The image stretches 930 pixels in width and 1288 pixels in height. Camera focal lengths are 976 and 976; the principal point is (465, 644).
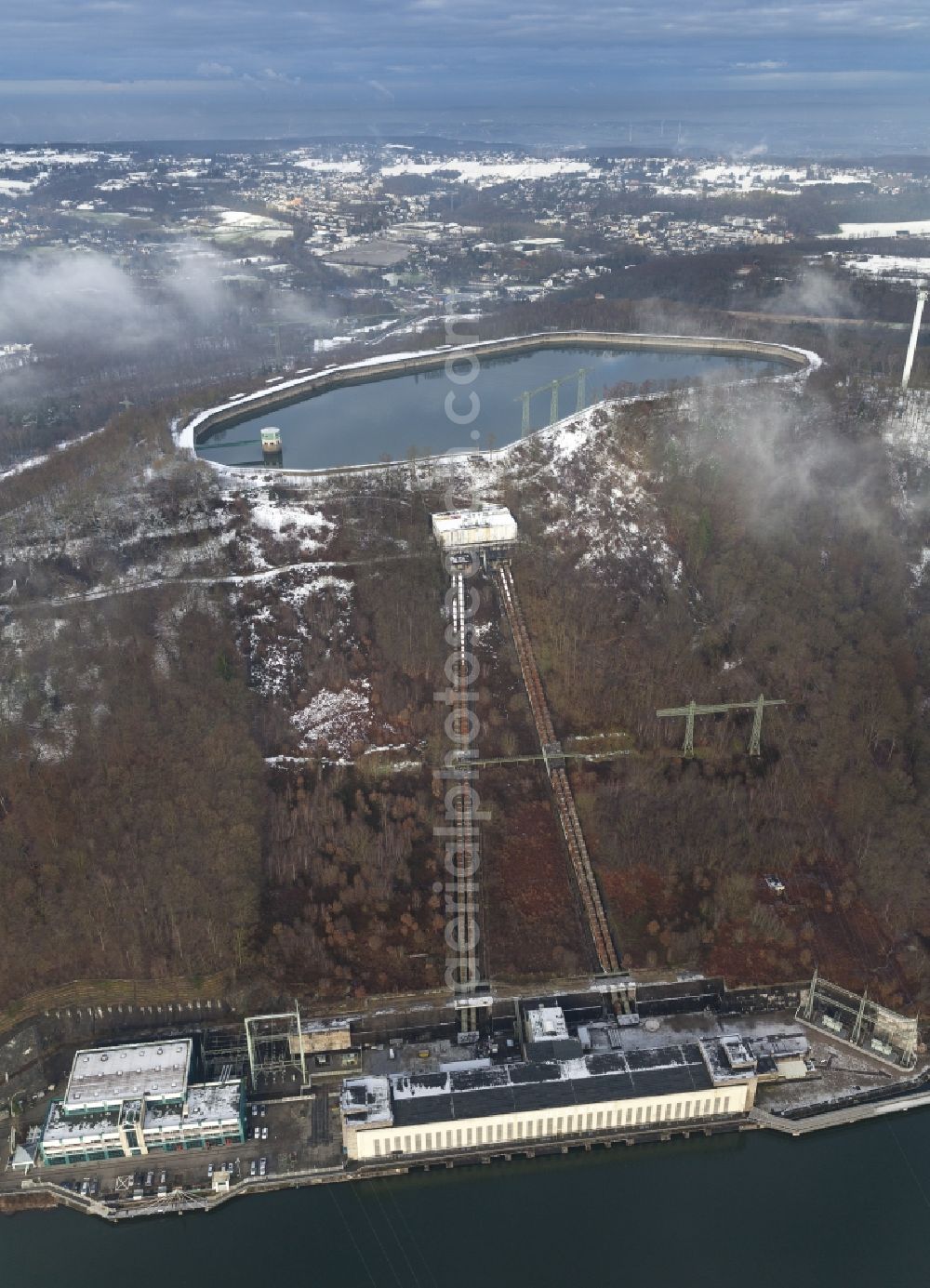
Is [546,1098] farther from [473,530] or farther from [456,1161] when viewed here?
[473,530]

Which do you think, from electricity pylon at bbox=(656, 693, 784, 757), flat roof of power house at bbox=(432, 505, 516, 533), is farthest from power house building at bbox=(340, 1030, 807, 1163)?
flat roof of power house at bbox=(432, 505, 516, 533)

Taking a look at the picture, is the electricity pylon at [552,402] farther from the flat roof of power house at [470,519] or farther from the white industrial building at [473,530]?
the white industrial building at [473,530]

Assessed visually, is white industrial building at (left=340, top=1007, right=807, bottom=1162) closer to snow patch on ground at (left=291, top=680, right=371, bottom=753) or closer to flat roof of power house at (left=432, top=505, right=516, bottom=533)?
snow patch on ground at (left=291, top=680, right=371, bottom=753)

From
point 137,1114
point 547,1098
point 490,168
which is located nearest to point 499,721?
point 547,1098

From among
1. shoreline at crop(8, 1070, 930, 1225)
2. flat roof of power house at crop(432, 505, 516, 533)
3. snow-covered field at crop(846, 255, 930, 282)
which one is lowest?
shoreline at crop(8, 1070, 930, 1225)

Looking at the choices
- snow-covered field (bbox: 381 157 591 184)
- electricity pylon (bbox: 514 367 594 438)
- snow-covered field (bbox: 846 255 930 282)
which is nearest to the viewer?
electricity pylon (bbox: 514 367 594 438)

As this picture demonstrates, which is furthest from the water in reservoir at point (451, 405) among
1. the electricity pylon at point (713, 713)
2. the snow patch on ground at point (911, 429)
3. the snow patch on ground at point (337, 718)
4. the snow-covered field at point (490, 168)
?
the snow-covered field at point (490, 168)

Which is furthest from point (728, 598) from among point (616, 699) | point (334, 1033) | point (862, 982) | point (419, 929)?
point (334, 1033)
